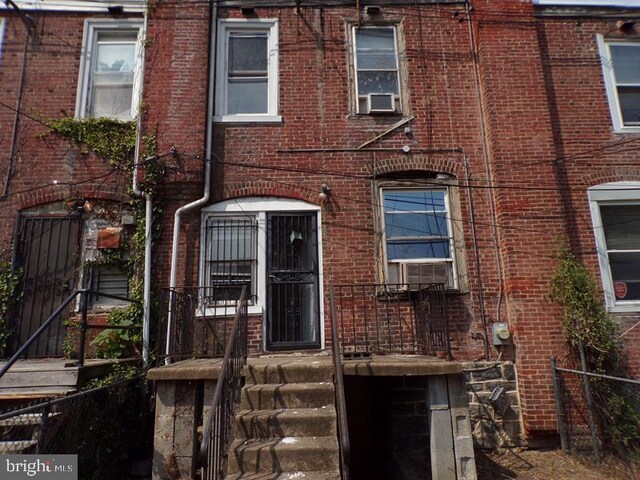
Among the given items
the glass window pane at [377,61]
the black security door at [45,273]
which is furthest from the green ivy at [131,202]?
the glass window pane at [377,61]

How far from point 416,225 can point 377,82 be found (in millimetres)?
2603

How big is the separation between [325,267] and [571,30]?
6.11m

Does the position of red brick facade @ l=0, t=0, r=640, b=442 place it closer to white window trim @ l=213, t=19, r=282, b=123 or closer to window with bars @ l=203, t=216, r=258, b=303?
white window trim @ l=213, t=19, r=282, b=123

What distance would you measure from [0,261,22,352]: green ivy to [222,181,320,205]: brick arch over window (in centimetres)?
314

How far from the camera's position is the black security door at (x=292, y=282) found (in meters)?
6.32

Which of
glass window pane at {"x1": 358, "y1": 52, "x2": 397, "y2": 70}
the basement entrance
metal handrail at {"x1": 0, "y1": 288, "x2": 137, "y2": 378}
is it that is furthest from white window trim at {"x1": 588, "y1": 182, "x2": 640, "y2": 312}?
metal handrail at {"x1": 0, "y1": 288, "x2": 137, "y2": 378}

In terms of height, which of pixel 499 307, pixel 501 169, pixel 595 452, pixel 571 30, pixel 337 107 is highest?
pixel 571 30

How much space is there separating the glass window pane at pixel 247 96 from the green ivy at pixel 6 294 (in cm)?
407

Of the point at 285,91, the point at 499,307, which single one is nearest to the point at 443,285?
the point at 499,307

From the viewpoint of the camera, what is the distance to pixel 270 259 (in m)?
6.51

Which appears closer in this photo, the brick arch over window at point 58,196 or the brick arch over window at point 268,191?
the brick arch over window at point 58,196

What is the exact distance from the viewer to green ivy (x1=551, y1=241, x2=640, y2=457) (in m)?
5.53

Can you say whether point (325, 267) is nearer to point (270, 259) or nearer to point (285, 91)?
point (270, 259)

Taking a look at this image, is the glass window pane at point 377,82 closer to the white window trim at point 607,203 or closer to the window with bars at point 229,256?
the window with bars at point 229,256
